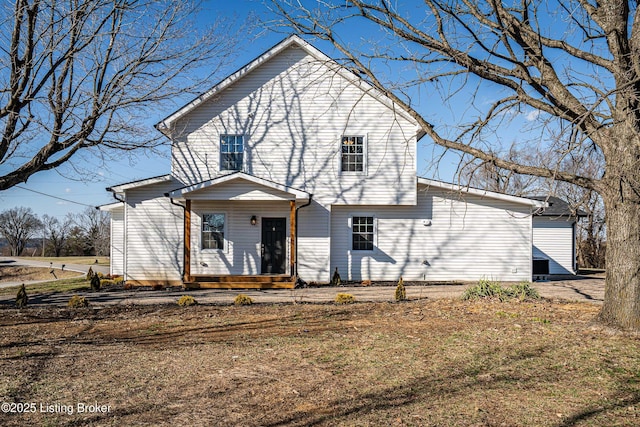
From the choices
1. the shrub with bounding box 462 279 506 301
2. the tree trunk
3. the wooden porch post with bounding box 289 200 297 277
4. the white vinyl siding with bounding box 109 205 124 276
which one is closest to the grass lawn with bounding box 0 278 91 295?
the white vinyl siding with bounding box 109 205 124 276

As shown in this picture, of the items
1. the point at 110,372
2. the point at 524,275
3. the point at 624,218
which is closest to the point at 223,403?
the point at 110,372

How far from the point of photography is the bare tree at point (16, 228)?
56.2 metres

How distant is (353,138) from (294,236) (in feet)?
13.6

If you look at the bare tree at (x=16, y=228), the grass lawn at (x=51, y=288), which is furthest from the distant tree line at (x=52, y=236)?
the grass lawn at (x=51, y=288)

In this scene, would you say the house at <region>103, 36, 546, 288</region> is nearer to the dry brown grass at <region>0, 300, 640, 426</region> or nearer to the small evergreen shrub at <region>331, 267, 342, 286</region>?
the small evergreen shrub at <region>331, 267, 342, 286</region>

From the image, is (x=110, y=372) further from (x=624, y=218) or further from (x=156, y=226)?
(x=156, y=226)

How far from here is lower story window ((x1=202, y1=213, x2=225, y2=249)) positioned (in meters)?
16.9

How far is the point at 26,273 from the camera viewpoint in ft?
103

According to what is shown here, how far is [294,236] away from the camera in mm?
15867

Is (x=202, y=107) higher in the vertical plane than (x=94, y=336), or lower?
higher

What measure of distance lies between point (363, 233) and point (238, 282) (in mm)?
4784

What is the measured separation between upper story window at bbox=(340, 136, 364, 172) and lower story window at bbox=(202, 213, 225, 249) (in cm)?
475

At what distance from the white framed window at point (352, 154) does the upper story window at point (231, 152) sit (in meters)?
3.61

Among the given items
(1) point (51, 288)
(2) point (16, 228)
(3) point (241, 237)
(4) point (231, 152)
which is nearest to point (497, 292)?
(3) point (241, 237)
